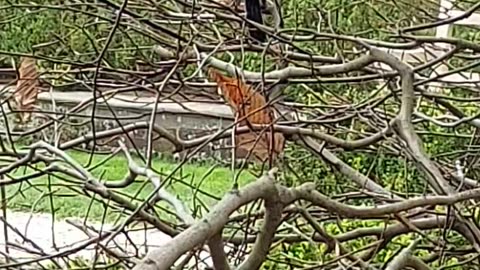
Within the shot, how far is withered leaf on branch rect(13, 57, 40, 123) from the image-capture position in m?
1.75

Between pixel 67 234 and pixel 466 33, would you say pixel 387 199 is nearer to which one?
pixel 67 234

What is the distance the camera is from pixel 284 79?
183 centimetres

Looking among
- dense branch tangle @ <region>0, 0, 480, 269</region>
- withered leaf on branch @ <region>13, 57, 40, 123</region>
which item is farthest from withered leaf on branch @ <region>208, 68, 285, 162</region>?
withered leaf on branch @ <region>13, 57, 40, 123</region>

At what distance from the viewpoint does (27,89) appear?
1.85m

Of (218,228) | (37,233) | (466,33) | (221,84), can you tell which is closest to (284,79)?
(221,84)

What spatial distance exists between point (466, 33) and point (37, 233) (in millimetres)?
2791

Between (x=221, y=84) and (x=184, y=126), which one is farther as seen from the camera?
(x=184, y=126)

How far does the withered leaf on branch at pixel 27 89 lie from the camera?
1.75 m

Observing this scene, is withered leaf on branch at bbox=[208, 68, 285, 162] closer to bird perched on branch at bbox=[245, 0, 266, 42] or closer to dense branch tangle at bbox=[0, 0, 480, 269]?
dense branch tangle at bbox=[0, 0, 480, 269]

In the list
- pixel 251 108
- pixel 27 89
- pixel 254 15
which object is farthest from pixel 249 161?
pixel 27 89

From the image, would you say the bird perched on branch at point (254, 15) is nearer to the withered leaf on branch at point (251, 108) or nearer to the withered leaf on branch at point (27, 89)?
the withered leaf on branch at point (251, 108)

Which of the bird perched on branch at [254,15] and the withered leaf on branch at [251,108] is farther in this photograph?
the bird perched on branch at [254,15]

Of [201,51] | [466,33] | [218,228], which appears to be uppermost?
[466,33]

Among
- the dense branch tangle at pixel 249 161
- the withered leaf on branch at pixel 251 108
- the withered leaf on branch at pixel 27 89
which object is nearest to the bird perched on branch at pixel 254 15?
the dense branch tangle at pixel 249 161
